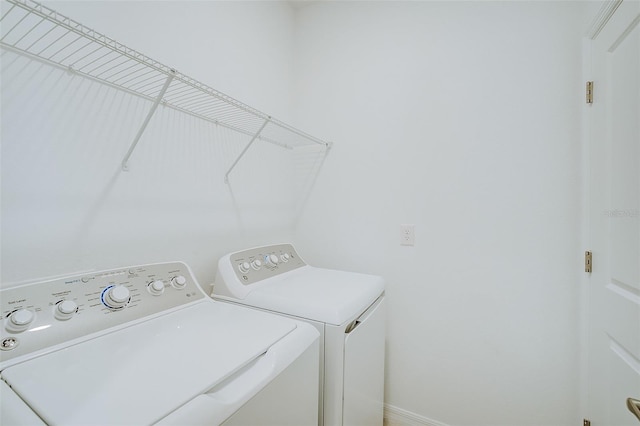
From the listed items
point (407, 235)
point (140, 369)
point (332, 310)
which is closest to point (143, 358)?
point (140, 369)

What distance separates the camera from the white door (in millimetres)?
946

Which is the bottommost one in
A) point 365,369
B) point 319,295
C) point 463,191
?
point 365,369

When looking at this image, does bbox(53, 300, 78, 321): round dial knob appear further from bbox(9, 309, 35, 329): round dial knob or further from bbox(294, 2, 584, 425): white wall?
bbox(294, 2, 584, 425): white wall

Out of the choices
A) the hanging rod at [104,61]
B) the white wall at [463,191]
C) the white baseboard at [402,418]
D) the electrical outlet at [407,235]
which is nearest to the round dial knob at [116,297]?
the hanging rod at [104,61]

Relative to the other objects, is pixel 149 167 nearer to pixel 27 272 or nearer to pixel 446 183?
pixel 27 272

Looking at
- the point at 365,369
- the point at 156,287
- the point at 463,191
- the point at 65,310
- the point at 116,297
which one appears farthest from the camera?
the point at 463,191

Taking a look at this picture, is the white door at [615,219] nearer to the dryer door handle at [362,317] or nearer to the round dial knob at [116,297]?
the dryer door handle at [362,317]

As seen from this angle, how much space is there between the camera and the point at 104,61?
105cm

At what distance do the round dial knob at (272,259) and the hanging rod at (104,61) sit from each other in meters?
0.75

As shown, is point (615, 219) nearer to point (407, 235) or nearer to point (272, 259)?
point (407, 235)

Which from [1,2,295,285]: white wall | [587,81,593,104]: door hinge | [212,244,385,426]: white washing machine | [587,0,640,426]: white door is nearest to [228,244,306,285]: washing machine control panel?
[212,244,385,426]: white washing machine

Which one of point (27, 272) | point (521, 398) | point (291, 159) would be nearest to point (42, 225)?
point (27, 272)

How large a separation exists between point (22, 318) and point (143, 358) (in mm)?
334

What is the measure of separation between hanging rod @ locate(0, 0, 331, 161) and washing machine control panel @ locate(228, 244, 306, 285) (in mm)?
664
